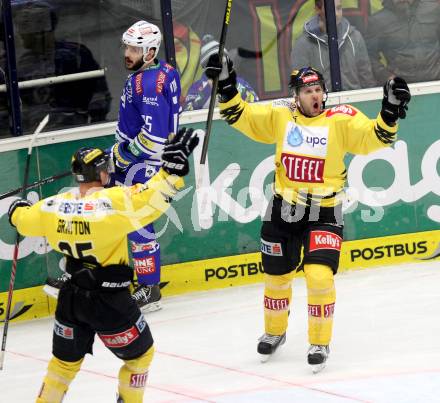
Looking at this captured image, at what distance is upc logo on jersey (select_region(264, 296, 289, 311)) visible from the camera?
22.3 ft

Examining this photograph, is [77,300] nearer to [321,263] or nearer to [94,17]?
[321,263]

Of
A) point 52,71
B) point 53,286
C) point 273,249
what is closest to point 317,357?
point 273,249

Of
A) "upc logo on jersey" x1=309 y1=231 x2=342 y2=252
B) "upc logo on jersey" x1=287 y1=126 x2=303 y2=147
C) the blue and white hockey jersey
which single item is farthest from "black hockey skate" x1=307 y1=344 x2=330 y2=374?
the blue and white hockey jersey

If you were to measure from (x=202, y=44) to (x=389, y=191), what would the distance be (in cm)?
180

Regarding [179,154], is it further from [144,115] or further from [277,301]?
[144,115]

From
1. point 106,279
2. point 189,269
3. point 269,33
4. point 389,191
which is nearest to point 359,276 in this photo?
point 389,191

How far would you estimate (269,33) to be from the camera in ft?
28.7

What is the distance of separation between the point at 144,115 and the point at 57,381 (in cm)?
292

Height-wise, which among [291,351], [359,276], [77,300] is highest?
[77,300]

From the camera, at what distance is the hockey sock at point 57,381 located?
5316mm

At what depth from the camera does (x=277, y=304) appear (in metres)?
6.80

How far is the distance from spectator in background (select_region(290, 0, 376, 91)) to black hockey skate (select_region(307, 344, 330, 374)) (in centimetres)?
298

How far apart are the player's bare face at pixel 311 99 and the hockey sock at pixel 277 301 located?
944 millimetres

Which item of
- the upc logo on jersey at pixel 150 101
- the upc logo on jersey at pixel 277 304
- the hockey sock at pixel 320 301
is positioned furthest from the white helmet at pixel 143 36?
the hockey sock at pixel 320 301
